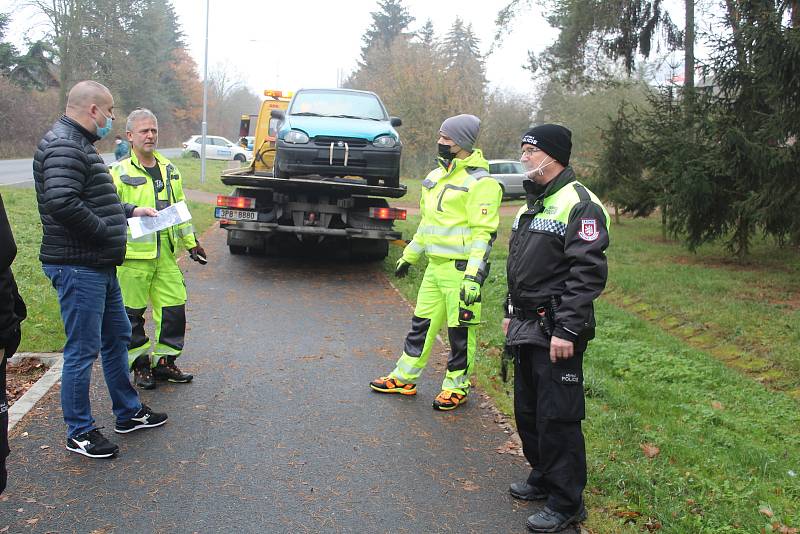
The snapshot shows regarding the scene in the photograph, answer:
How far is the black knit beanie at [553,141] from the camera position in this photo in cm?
396

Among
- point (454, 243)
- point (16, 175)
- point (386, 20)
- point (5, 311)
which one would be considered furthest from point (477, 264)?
point (386, 20)

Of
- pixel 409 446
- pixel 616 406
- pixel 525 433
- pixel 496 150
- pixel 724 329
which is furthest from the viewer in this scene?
pixel 496 150

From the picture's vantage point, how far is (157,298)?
568 centimetres

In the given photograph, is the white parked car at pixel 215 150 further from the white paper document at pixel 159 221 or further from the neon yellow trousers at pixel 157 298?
the white paper document at pixel 159 221

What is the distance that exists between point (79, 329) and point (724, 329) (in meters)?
7.02

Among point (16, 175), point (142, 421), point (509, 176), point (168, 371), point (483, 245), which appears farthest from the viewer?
point (509, 176)

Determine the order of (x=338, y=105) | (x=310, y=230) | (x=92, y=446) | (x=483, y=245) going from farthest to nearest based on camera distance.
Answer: (x=338, y=105) < (x=310, y=230) < (x=483, y=245) < (x=92, y=446)

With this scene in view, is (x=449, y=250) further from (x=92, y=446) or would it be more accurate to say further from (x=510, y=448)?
(x=92, y=446)

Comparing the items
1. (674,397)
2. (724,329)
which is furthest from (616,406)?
(724,329)

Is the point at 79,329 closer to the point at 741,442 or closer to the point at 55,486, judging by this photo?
the point at 55,486

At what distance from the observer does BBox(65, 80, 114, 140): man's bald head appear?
4.22 meters

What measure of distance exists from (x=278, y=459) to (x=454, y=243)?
1996 millimetres

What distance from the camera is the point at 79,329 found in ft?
14.2

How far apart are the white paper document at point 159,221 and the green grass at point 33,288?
2175mm
